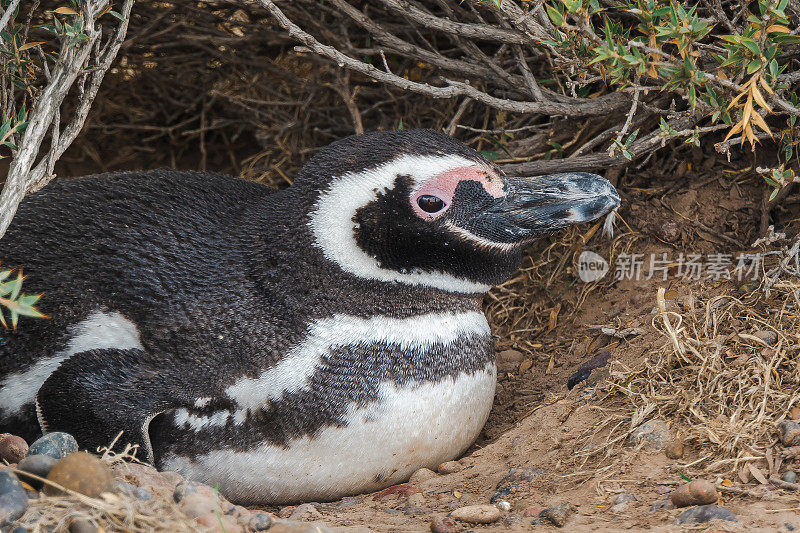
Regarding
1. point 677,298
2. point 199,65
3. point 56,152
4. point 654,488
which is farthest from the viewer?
point 199,65

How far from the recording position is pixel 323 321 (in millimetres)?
2861

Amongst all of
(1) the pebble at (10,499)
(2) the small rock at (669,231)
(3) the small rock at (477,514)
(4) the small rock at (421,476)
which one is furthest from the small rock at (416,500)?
(2) the small rock at (669,231)

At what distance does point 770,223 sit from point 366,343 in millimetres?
1813

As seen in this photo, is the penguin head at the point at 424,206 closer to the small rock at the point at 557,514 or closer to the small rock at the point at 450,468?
the small rock at the point at 450,468

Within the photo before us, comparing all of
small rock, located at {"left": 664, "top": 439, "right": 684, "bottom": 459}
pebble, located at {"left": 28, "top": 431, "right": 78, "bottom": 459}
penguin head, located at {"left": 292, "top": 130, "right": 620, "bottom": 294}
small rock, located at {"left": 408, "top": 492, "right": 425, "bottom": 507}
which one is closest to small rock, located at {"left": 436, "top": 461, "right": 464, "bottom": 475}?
small rock, located at {"left": 408, "top": 492, "right": 425, "bottom": 507}

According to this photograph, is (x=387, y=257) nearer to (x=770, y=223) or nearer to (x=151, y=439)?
(x=151, y=439)

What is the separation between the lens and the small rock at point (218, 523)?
205cm

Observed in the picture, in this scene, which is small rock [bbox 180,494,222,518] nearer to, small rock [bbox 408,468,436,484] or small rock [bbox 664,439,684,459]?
small rock [bbox 408,468,436,484]

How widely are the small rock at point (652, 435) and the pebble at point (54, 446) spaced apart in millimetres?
1664


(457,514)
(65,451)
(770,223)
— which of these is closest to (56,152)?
(65,451)

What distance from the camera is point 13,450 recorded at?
97.7 inches

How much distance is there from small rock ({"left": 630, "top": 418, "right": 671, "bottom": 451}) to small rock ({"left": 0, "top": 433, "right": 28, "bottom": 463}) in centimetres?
182

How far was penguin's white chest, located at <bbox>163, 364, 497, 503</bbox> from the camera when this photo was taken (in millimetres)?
2789

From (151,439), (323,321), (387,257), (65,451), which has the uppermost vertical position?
(387,257)
